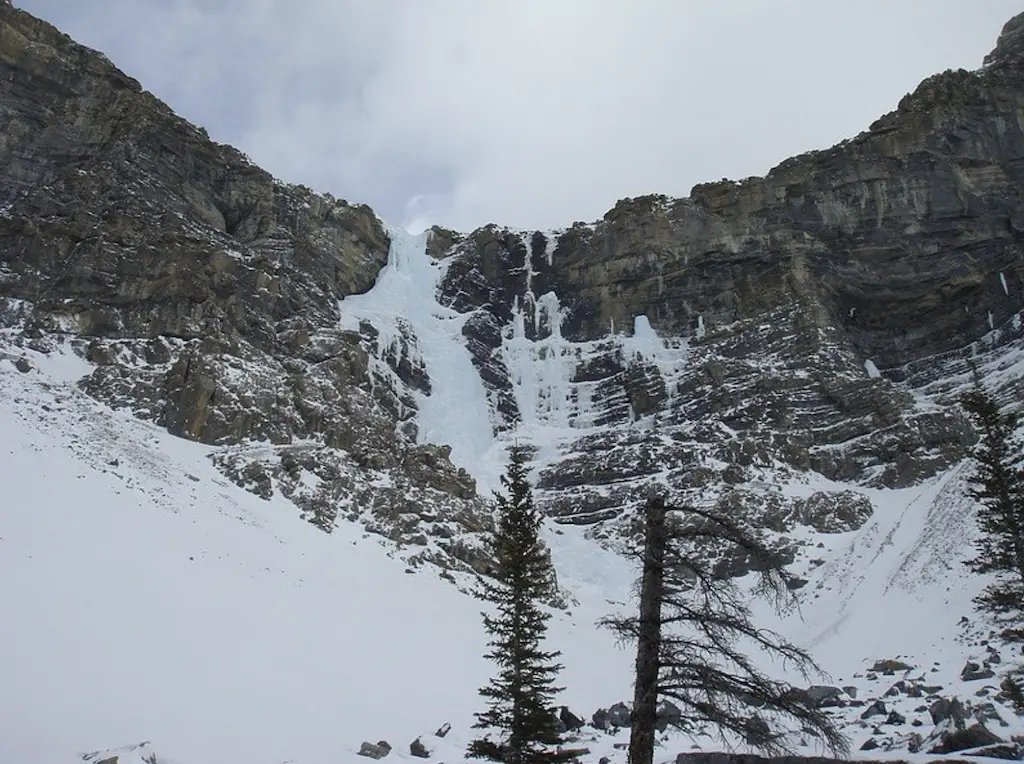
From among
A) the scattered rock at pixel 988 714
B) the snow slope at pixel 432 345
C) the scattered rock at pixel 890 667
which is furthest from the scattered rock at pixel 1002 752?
the snow slope at pixel 432 345

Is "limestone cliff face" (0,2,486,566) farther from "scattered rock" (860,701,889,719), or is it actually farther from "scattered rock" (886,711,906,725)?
"scattered rock" (886,711,906,725)

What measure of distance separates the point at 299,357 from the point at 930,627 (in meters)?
43.0

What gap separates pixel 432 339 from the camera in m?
80.2

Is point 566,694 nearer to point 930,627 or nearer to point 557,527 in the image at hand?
point 930,627

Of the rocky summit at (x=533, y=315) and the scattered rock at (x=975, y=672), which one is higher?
the rocky summit at (x=533, y=315)

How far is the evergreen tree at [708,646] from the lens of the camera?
→ 7.09m

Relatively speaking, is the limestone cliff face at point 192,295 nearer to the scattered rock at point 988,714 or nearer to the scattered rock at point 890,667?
the scattered rock at point 890,667

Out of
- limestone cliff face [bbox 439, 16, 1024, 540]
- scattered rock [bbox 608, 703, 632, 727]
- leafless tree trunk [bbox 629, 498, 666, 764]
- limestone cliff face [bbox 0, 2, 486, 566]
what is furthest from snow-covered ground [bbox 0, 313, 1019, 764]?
limestone cliff face [bbox 439, 16, 1024, 540]

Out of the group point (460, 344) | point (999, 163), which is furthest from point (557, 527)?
point (999, 163)

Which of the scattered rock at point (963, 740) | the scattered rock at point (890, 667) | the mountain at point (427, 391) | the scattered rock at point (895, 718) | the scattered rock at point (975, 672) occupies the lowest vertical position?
the scattered rock at point (963, 740)

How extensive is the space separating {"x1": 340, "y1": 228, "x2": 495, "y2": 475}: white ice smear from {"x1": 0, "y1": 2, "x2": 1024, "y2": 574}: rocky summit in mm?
391

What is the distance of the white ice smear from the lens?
69.1 m

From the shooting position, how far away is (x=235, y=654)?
→ 18.3 m

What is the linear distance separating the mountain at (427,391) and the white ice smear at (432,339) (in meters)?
0.45
